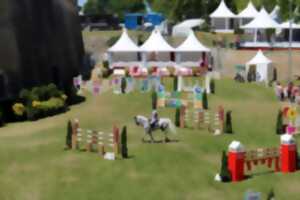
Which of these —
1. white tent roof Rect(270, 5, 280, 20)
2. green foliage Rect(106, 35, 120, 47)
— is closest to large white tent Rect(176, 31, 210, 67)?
green foliage Rect(106, 35, 120, 47)

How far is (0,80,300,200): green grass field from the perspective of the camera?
2983cm

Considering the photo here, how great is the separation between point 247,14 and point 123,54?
22.8 meters

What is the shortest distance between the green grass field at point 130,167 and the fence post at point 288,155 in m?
0.46

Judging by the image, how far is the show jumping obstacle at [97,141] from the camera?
112 feet

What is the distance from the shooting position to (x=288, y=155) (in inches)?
1281

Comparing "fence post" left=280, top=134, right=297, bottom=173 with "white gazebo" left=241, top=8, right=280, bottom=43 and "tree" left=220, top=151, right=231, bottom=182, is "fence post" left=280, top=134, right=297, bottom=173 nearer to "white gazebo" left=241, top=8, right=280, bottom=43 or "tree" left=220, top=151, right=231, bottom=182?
"tree" left=220, top=151, right=231, bottom=182

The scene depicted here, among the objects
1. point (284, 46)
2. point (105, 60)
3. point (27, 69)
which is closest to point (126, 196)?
point (27, 69)

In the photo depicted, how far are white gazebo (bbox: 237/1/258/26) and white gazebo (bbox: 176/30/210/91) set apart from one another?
61.8 ft

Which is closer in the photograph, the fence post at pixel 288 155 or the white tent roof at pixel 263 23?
the fence post at pixel 288 155

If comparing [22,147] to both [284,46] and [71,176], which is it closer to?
[71,176]

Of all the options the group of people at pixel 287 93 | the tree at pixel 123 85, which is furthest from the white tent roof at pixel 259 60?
the tree at pixel 123 85

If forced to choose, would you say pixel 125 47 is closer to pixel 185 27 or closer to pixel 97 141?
pixel 185 27

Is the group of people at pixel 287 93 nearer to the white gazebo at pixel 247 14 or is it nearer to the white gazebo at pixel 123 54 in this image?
the white gazebo at pixel 123 54

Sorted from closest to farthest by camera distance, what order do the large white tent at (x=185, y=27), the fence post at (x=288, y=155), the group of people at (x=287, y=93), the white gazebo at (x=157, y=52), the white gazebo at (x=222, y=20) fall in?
the fence post at (x=288, y=155)
the group of people at (x=287, y=93)
the white gazebo at (x=157, y=52)
the white gazebo at (x=222, y=20)
the large white tent at (x=185, y=27)
